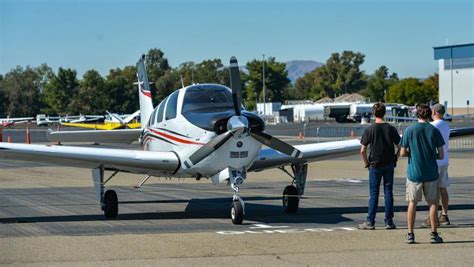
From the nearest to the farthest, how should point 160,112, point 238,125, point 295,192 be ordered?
point 238,125 → point 295,192 → point 160,112

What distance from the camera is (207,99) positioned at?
14.3m

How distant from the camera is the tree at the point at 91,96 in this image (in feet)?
428

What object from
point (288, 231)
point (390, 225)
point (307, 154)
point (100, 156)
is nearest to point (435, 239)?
point (390, 225)

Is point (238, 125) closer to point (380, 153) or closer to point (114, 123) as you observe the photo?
point (380, 153)

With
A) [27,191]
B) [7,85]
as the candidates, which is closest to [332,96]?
[7,85]

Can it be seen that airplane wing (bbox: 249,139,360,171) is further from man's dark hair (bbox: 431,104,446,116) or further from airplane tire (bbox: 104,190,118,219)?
man's dark hair (bbox: 431,104,446,116)

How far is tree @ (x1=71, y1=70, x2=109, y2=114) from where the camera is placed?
13050 cm

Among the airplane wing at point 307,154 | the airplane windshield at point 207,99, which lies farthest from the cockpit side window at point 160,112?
the airplane wing at point 307,154

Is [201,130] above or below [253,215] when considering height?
above

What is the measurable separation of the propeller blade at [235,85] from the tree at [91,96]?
118m

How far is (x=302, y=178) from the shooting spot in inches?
603

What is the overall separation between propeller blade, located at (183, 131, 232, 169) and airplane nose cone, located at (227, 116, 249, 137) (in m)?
0.10

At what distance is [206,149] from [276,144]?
116 centimetres

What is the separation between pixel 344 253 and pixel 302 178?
5.60 m
